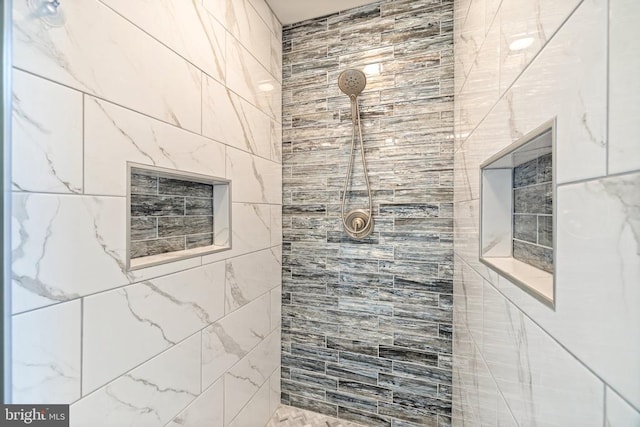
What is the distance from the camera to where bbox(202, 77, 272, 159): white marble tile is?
1187 millimetres

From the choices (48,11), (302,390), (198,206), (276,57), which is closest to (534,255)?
(198,206)

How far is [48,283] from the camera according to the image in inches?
25.5

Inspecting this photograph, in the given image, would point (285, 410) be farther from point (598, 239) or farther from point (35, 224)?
point (598, 239)

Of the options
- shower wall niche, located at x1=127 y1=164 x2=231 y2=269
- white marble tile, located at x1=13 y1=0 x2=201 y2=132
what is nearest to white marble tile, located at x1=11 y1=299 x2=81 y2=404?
shower wall niche, located at x1=127 y1=164 x2=231 y2=269

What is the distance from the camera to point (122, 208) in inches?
32.4

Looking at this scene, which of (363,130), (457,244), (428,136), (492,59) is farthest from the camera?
(363,130)

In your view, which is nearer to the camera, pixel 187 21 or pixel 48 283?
pixel 48 283

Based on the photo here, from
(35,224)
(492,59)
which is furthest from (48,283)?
(492,59)

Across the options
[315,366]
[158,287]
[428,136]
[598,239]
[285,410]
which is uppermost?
[428,136]

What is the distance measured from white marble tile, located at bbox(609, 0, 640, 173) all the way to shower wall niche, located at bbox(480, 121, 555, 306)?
17 centimetres

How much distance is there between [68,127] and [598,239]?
107 centimetres

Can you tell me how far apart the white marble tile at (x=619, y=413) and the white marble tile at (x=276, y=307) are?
1550mm

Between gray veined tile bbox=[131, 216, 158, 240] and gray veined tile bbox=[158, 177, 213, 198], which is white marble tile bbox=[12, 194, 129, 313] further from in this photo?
gray veined tile bbox=[158, 177, 213, 198]

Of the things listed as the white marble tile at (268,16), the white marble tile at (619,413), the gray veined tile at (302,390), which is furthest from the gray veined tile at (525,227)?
the white marble tile at (268,16)
